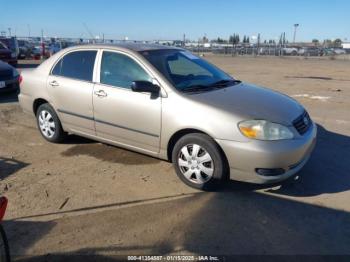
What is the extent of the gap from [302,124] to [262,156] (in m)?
0.85

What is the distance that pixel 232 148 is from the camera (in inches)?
155

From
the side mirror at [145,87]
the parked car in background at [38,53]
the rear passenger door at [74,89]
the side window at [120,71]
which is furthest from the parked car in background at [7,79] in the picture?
the parked car in background at [38,53]

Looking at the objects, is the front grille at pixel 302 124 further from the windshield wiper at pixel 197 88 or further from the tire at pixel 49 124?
the tire at pixel 49 124

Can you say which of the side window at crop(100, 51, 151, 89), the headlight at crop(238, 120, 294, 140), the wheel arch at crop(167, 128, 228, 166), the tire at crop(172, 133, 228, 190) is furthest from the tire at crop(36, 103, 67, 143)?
the headlight at crop(238, 120, 294, 140)

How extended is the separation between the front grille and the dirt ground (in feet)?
2.23

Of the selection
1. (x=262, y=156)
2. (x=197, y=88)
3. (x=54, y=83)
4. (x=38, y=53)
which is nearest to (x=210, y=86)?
(x=197, y=88)

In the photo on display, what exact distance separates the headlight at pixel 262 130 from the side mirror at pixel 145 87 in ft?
3.73

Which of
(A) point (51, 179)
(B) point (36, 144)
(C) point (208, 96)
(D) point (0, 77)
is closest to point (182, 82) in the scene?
(C) point (208, 96)

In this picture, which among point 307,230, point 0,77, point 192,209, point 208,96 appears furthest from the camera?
point 0,77

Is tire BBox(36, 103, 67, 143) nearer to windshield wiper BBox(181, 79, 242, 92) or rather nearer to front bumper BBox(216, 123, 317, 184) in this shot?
windshield wiper BBox(181, 79, 242, 92)

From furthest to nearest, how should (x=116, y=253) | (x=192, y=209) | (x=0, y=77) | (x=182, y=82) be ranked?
(x=0, y=77)
(x=182, y=82)
(x=192, y=209)
(x=116, y=253)

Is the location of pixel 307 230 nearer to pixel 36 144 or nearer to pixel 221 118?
pixel 221 118

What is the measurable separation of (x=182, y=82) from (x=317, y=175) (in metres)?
2.15

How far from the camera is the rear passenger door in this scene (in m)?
5.18
